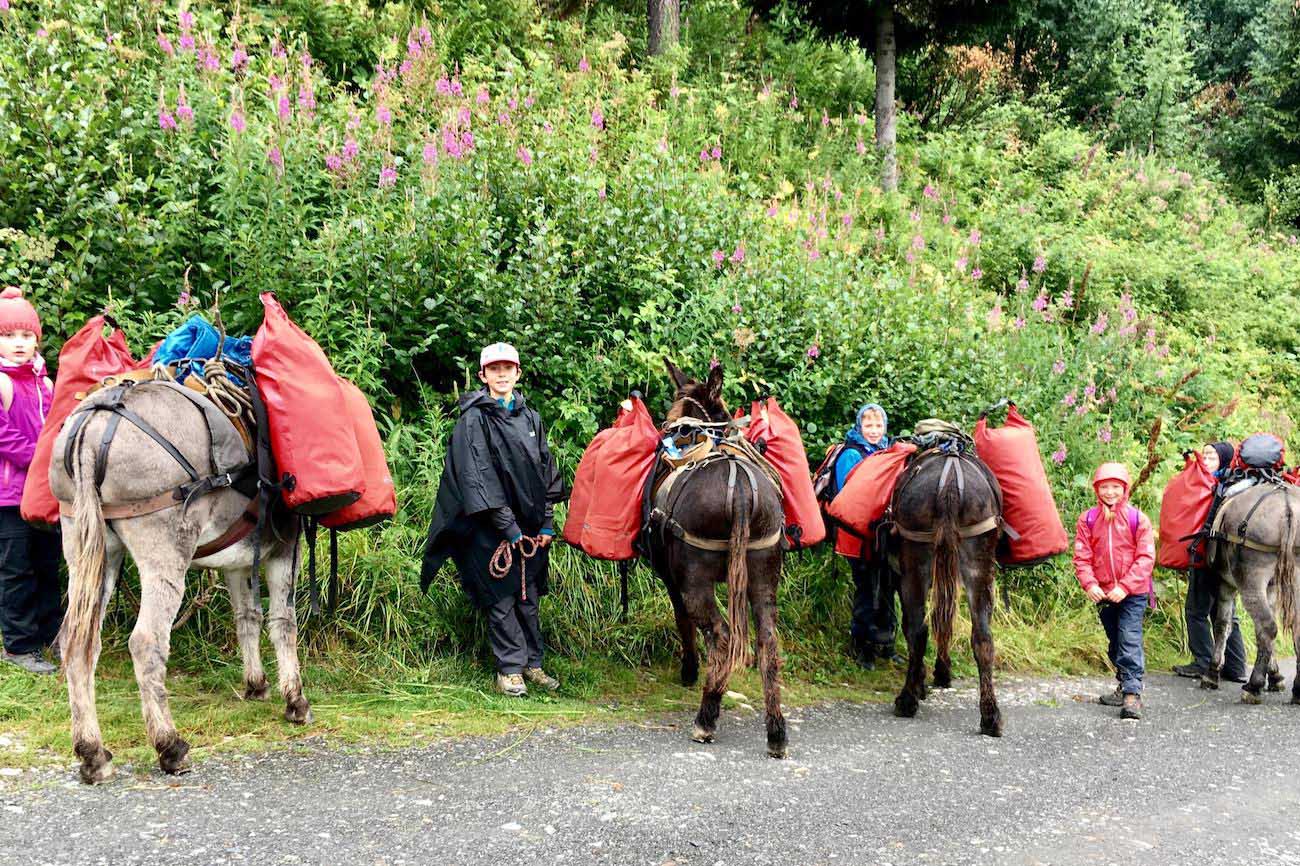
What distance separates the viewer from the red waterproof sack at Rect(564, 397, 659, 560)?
6062mm

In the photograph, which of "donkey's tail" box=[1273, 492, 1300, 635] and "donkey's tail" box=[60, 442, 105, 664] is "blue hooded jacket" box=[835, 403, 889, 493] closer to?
"donkey's tail" box=[1273, 492, 1300, 635]

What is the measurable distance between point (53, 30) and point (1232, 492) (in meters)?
9.96

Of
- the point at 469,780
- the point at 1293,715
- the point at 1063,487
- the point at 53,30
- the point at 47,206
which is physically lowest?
the point at 1293,715

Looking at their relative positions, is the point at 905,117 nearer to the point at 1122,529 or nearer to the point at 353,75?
the point at 353,75

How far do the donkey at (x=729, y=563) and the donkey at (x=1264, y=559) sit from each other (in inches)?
152

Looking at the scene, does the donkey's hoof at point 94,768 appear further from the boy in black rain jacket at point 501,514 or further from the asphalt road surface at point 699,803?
the boy in black rain jacket at point 501,514

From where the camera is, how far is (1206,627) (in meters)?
7.71

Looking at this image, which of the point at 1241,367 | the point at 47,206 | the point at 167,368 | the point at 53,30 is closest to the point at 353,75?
the point at 53,30

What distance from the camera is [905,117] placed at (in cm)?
1672

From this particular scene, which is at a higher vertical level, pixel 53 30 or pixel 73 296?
pixel 53 30

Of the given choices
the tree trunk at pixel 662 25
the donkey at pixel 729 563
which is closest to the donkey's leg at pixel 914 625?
the donkey at pixel 729 563

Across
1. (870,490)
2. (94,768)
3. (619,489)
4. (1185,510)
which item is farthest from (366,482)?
(1185,510)

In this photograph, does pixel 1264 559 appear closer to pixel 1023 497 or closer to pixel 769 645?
pixel 1023 497

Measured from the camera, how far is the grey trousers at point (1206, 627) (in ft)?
25.1
